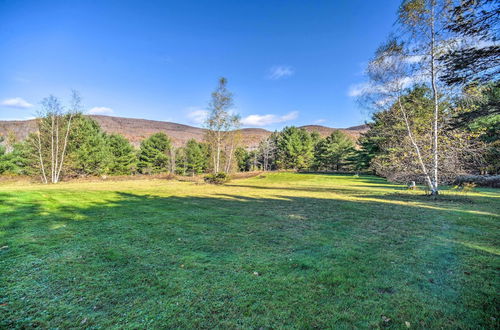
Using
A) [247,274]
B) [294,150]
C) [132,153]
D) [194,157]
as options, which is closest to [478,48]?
[247,274]

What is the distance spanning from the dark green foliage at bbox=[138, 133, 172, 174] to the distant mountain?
514 centimetres

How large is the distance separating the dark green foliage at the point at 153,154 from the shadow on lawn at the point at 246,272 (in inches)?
1215

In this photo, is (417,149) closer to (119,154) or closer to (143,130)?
(119,154)

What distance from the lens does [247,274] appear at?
2.98 m

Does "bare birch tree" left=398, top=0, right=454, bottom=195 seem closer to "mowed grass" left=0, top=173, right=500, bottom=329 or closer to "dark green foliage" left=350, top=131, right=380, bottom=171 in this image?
"mowed grass" left=0, top=173, right=500, bottom=329

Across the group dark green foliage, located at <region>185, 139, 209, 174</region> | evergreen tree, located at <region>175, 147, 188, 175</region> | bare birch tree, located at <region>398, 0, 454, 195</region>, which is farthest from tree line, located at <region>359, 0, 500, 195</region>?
evergreen tree, located at <region>175, 147, 188, 175</region>

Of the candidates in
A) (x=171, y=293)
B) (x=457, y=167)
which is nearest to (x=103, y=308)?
(x=171, y=293)

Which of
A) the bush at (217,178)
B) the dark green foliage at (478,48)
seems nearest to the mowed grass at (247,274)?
the dark green foliage at (478,48)

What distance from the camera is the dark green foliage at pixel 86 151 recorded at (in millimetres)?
23625

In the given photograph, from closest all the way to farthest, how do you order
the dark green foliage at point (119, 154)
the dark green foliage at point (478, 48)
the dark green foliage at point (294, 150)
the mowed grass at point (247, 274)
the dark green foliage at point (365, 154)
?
the mowed grass at point (247, 274) < the dark green foliage at point (478, 48) < the dark green foliage at point (365, 154) < the dark green foliage at point (119, 154) < the dark green foliage at point (294, 150)

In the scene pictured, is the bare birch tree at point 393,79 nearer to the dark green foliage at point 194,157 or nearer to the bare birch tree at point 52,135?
the bare birch tree at point 52,135

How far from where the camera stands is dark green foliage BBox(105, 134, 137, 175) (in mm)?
30078

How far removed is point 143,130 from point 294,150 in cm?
5956

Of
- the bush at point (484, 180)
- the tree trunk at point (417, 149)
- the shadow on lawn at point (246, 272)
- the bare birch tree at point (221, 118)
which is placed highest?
the bare birch tree at point (221, 118)
